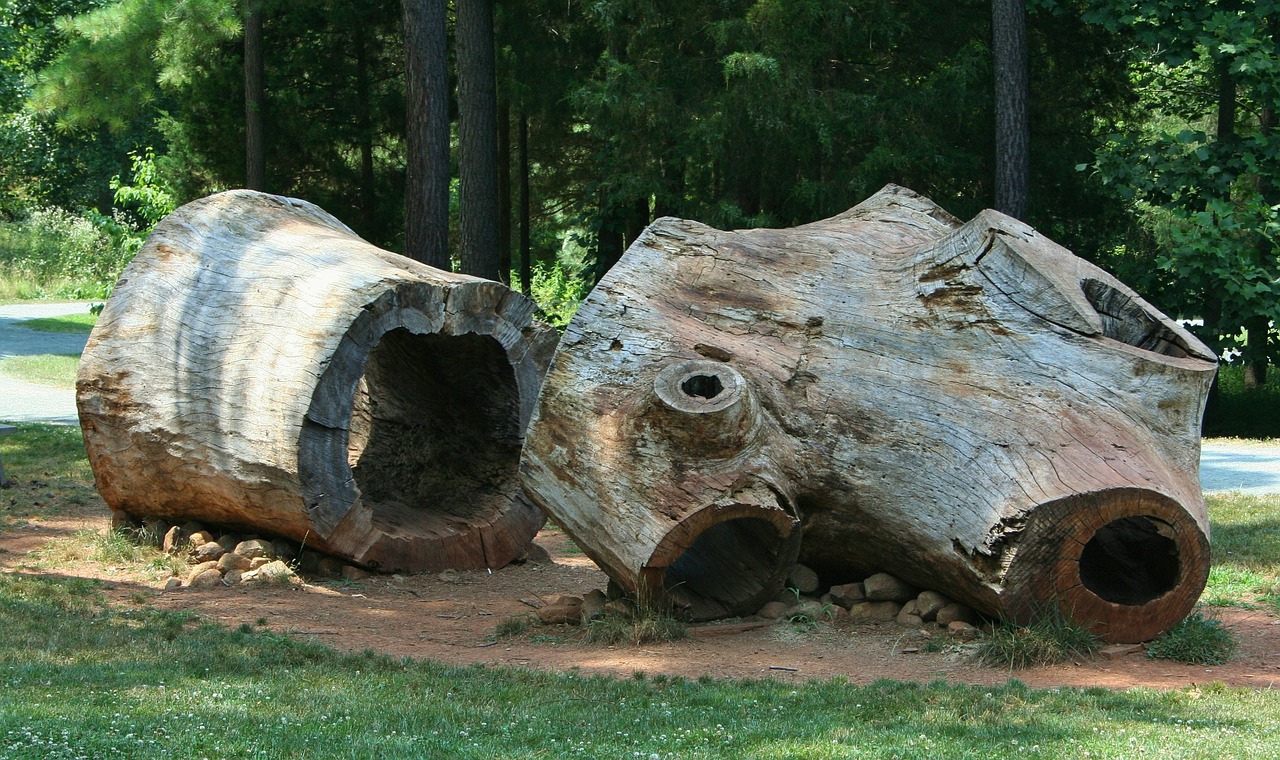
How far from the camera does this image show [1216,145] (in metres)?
15.2

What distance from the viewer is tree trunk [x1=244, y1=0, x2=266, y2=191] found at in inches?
704

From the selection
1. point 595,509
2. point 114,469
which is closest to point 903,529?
point 595,509

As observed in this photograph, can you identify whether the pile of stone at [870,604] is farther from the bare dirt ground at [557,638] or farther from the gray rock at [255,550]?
the gray rock at [255,550]

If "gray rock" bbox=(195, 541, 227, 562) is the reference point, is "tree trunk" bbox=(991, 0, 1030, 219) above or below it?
above

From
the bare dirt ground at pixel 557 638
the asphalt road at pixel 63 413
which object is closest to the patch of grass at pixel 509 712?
the bare dirt ground at pixel 557 638

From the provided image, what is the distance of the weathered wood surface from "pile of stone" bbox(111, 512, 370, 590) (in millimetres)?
151

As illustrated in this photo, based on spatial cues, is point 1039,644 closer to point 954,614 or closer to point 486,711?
point 954,614

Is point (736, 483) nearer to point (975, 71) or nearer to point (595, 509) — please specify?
point (595, 509)

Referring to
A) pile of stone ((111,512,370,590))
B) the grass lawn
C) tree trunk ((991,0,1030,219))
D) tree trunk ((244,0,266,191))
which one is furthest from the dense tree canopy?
the grass lawn

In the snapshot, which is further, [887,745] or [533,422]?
[533,422]

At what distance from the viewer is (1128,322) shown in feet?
22.7

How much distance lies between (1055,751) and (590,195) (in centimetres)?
1479

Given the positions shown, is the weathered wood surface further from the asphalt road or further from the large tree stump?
the asphalt road

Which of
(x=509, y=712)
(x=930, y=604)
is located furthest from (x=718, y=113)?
(x=509, y=712)
